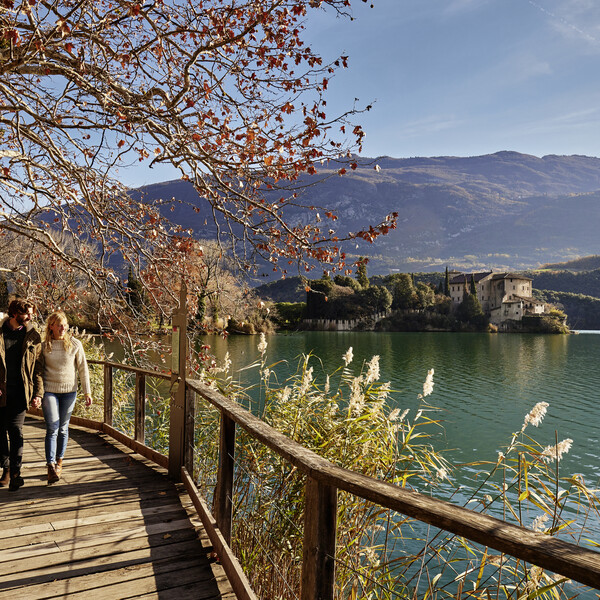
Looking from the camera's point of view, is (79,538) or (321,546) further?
(79,538)

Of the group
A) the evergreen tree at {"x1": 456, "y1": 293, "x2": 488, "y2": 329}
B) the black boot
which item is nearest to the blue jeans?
the black boot

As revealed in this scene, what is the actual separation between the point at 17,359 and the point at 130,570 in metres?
2.34

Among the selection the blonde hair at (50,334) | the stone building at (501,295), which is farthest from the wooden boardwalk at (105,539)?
the stone building at (501,295)

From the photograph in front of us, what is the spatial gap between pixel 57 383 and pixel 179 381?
121 cm

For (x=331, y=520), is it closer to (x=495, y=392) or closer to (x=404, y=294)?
(x=495, y=392)

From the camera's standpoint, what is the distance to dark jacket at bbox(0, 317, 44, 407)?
174 inches

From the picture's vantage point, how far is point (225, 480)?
336cm

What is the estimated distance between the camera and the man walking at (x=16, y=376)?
4.46 metres

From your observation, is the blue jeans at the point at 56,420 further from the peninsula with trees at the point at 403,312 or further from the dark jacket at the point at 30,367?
the peninsula with trees at the point at 403,312

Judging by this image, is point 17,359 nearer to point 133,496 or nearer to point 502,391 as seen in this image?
point 133,496

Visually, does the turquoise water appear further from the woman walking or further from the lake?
the woman walking

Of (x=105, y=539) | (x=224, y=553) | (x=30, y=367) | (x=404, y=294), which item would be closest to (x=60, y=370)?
(x=30, y=367)

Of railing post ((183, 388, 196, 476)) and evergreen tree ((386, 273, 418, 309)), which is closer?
railing post ((183, 388, 196, 476))

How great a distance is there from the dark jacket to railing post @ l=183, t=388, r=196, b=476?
1.37m
